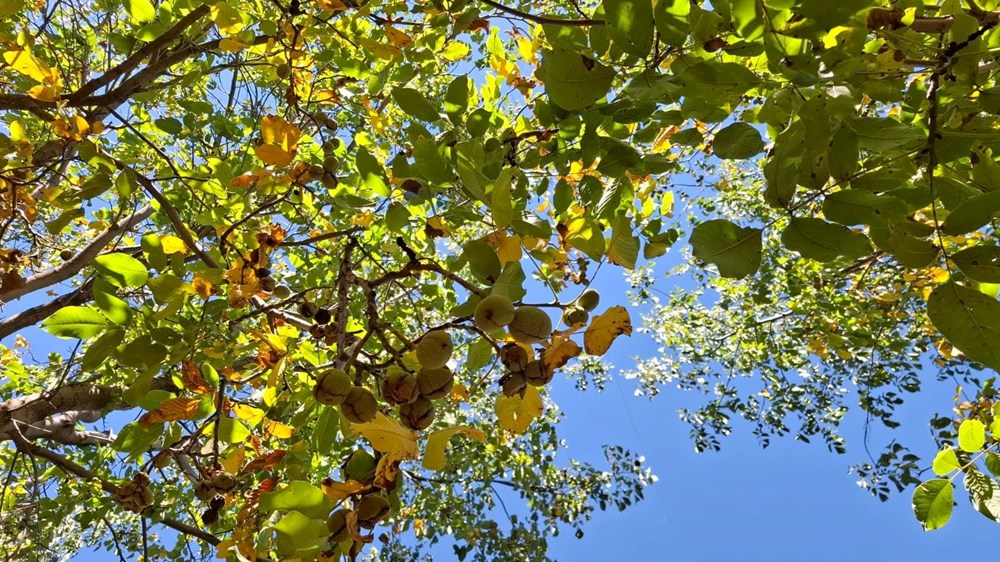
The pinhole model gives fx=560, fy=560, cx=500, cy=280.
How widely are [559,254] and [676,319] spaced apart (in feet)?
13.5

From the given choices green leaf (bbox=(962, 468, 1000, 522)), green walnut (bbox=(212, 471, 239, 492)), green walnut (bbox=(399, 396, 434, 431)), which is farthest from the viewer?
green walnut (bbox=(212, 471, 239, 492))

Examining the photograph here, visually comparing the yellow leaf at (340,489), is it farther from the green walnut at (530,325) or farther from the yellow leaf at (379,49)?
the yellow leaf at (379,49)

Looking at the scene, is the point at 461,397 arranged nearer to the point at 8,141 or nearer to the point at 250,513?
the point at 250,513

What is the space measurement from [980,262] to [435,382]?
107 centimetres

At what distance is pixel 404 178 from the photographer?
5.07ft

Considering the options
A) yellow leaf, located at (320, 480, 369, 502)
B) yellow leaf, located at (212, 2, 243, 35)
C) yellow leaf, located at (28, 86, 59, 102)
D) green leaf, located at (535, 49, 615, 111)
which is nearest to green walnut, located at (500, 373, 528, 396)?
yellow leaf, located at (320, 480, 369, 502)

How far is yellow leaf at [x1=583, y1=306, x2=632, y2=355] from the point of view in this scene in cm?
118

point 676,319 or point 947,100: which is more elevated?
point 676,319

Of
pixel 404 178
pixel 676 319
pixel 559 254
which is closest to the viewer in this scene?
pixel 404 178

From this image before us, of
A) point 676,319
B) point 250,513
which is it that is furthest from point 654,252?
point 676,319

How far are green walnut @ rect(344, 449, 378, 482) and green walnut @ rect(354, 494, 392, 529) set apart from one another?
77 millimetres

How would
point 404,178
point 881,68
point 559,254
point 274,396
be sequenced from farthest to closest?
point 559,254, point 274,396, point 404,178, point 881,68

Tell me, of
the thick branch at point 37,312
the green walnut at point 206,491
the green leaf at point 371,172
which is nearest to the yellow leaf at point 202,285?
the green leaf at point 371,172

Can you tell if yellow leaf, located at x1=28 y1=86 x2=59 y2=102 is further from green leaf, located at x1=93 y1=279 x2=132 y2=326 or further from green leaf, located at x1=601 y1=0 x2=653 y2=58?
green leaf, located at x1=601 y1=0 x2=653 y2=58
